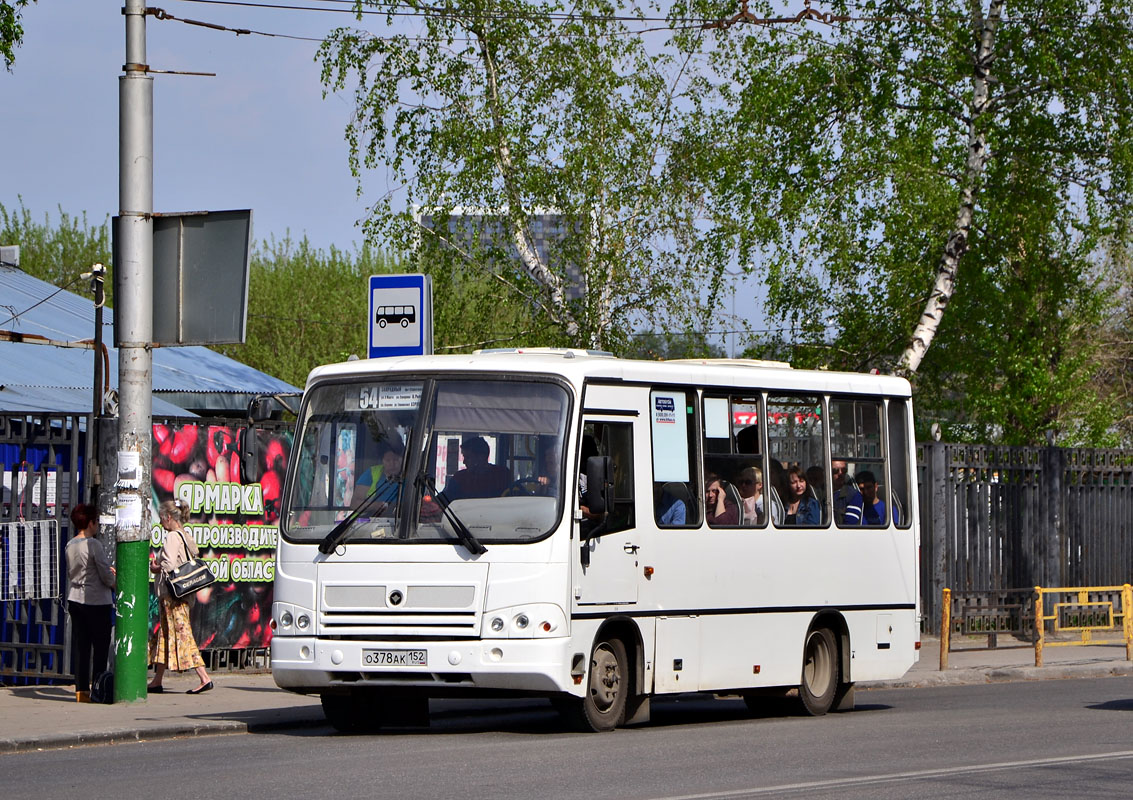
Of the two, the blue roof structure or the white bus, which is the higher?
the blue roof structure

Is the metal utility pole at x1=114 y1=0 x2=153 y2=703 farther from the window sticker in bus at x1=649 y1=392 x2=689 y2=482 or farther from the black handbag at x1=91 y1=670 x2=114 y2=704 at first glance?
the window sticker in bus at x1=649 y1=392 x2=689 y2=482

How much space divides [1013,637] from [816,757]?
45.5 ft

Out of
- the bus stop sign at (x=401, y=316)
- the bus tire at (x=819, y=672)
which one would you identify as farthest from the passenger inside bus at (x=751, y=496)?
the bus stop sign at (x=401, y=316)

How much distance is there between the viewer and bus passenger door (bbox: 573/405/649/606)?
13609mm

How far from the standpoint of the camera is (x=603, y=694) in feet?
45.9

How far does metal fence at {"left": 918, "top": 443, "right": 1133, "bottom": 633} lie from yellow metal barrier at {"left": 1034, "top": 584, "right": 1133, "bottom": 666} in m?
0.87

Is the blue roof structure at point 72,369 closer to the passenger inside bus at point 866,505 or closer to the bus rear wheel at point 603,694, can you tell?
the passenger inside bus at point 866,505

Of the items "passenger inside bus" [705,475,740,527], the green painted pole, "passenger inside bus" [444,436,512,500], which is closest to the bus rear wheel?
"passenger inside bus" [444,436,512,500]

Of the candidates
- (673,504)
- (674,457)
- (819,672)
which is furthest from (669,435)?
(819,672)

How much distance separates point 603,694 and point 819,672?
10.2ft

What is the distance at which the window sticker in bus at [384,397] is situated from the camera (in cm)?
1402

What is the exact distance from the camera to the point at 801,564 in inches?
631

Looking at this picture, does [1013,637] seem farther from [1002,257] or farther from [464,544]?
[464,544]

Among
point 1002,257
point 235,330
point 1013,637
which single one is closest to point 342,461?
point 235,330
